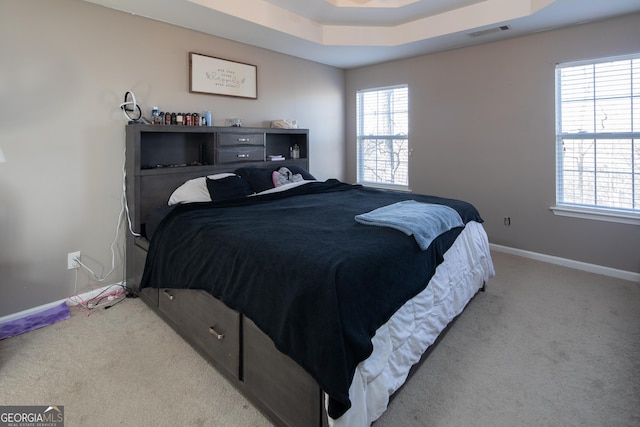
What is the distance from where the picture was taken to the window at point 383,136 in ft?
15.6

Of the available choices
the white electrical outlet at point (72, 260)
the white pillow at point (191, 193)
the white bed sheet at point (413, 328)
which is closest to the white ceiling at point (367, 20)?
the white pillow at point (191, 193)

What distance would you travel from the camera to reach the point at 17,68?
242 cm

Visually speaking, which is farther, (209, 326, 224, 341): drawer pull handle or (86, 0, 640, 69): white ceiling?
(86, 0, 640, 69): white ceiling

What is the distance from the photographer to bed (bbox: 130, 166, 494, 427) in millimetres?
1351

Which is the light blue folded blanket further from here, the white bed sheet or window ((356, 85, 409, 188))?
window ((356, 85, 409, 188))

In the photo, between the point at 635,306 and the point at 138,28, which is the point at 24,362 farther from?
the point at 635,306

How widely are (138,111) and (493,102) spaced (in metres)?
3.64

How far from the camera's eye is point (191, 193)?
296 centimetres

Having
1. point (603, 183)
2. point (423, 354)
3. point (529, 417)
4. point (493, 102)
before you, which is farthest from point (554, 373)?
point (493, 102)

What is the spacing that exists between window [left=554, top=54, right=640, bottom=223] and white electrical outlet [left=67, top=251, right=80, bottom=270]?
177 inches


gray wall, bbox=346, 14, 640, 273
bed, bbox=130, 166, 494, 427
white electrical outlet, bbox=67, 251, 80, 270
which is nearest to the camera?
bed, bbox=130, 166, 494, 427

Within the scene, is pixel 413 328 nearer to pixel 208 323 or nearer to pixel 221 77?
pixel 208 323

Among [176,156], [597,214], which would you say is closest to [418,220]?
Result: [176,156]

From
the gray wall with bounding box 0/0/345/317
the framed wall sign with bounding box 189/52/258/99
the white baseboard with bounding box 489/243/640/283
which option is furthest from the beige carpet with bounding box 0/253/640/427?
the framed wall sign with bounding box 189/52/258/99
